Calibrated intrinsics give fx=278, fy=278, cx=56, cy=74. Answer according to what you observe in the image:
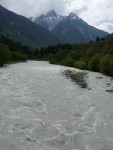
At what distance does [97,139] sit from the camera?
24203 mm

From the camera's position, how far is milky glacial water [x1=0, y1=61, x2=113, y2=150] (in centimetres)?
2306

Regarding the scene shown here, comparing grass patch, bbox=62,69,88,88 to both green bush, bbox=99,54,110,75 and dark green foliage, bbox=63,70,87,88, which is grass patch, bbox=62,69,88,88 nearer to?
dark green foliage, bbox=63,70,87,88

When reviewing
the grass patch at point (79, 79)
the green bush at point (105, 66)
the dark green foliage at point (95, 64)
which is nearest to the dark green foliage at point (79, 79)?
the grass patch at point (79, 79)

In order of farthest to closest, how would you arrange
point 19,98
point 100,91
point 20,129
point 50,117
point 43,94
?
point 100,91, point 43,94, point 19,98, point 50,117, point 20,129

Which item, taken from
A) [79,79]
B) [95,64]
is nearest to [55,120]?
[79,79]

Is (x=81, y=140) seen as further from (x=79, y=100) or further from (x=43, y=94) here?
(x=43, y=94)

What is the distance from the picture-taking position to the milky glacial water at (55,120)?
75.7 feet

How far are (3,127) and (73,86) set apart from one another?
28381 millimetres

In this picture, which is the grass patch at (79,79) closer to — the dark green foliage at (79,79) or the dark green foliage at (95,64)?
the dark green foliage at (79,79)

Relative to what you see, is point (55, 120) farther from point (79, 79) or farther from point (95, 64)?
point (95, 64)

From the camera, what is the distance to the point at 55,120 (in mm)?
29141

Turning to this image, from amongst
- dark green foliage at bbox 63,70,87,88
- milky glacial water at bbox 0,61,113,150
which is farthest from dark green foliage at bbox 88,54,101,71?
milky glacial water at bbox 0,61,113,150

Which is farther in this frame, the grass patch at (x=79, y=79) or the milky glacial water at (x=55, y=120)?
the grass patch at (x=79, y=79)

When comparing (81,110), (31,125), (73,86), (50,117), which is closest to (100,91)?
(73,86)
